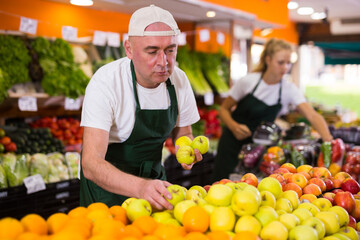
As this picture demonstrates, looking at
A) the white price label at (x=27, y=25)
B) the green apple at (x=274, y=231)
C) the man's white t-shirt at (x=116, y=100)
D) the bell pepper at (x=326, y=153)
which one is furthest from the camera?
the white price label at (x=27, y=25)

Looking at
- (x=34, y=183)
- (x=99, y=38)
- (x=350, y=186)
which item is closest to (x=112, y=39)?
(x=99, y=38)

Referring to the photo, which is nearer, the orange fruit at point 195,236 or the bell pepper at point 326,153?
the orange fruit at point 195,236

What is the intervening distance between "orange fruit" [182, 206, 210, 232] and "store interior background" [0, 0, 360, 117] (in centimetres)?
361

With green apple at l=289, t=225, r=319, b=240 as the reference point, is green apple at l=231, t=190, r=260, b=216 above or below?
above

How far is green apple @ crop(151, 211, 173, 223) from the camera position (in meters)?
1.65

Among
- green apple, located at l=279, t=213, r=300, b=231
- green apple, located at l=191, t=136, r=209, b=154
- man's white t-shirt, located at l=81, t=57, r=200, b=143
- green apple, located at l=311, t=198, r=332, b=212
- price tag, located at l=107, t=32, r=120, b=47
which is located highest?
price tag, located at l=107, t=32, r=120, b=47

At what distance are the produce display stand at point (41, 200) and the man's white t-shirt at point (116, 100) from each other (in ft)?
4.95

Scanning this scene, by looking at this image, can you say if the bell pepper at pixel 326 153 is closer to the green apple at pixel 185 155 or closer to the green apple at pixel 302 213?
the green apple at pixel 185 155

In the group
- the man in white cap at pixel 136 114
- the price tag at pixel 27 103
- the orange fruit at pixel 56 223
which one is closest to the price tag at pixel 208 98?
the price tag at pixel 27 103

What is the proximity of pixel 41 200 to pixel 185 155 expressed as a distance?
1924 mm

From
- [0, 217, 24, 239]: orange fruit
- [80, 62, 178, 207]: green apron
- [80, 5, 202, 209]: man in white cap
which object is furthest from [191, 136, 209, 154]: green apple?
[0, 217, 24, 239]: orange fruit

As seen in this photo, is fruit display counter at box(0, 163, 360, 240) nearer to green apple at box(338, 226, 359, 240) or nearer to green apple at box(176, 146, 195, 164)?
green apple at box(338, 226, 359, 240)

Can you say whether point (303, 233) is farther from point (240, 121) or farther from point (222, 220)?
point (240, 121)

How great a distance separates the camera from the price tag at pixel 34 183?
3516 millimetres
